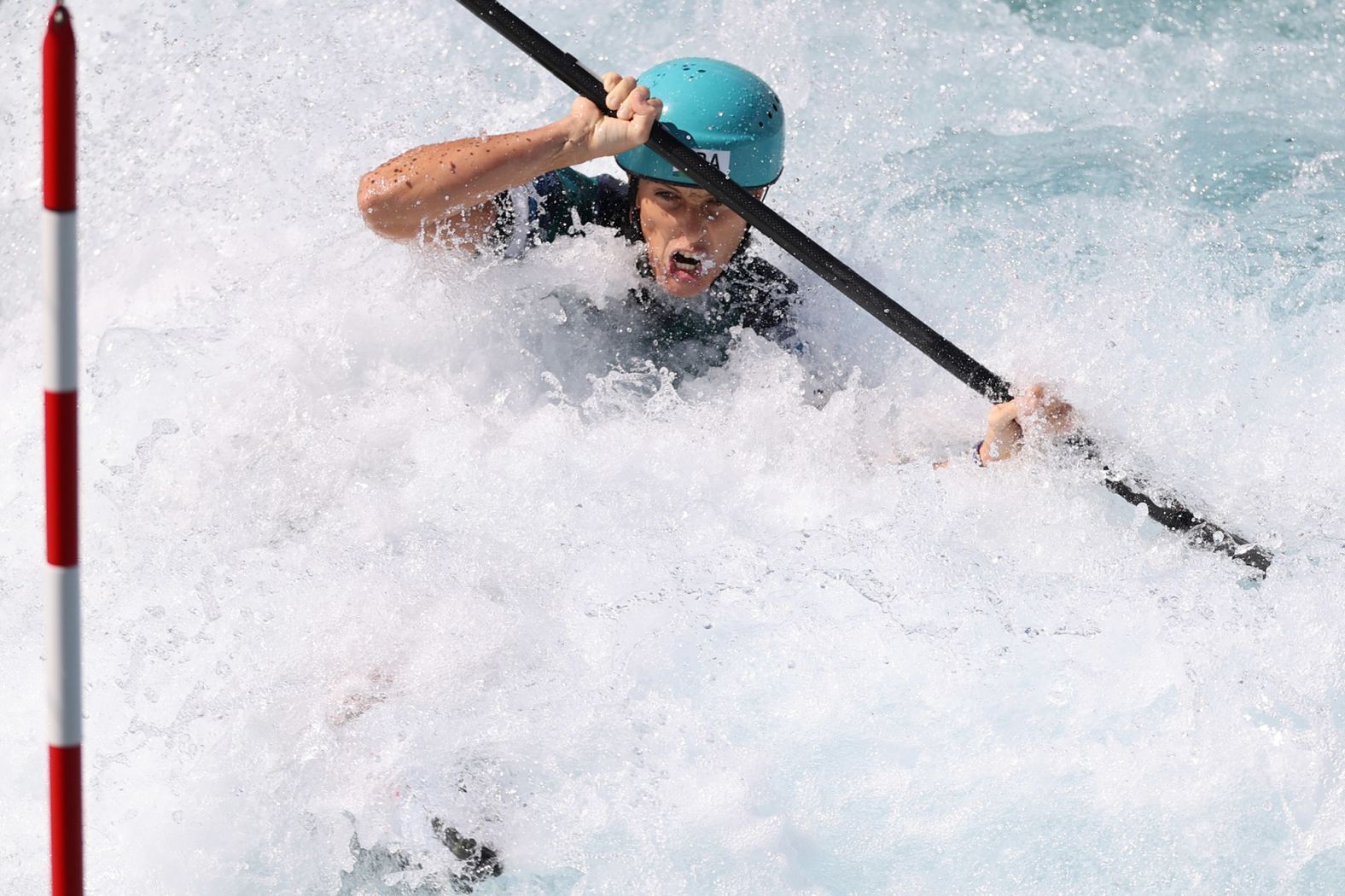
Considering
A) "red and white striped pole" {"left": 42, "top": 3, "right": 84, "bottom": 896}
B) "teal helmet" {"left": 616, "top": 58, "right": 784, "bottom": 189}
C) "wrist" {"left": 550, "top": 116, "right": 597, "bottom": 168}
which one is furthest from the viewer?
"teal helmet" {"left": 616, "top": 58, "right": 784, "bottom": 189}

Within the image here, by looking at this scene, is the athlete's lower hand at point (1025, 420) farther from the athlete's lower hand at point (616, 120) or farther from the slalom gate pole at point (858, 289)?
the athlete's lower hand at point (616, 120)

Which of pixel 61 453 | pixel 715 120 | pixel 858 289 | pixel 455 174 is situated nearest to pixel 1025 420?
pixel 858 289

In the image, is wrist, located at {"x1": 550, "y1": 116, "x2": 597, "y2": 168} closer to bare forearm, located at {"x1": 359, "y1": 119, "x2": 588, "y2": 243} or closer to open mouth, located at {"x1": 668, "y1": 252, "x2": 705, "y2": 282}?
bare forearm, located at {"x1": 359, "y1": 119, "x2": 588, "y2": 243}

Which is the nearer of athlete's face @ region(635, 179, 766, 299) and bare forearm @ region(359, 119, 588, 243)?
bare forearm @ region(359, 119, 588, 243)

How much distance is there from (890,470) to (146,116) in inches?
94.6

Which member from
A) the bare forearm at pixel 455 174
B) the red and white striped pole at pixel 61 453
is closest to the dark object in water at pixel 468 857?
the red and white striped pole at pixel 61 453

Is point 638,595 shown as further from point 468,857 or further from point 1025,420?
point 1025,420

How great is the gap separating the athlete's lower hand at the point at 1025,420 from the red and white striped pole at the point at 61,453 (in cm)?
179

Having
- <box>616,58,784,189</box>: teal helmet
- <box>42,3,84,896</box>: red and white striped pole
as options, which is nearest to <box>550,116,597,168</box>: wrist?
<box>616,58,784,189</box>: teal helmet

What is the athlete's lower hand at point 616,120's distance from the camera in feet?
7.67

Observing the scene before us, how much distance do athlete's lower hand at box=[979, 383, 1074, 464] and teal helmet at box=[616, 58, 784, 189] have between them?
670 millimetres

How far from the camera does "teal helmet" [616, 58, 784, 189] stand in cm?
255

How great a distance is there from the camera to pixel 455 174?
2.33 meters

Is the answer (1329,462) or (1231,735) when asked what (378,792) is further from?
(1329,462)
